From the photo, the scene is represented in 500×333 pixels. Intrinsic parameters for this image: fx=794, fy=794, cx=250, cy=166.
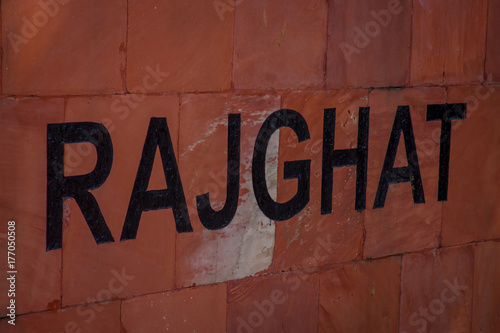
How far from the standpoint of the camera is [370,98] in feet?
20.0

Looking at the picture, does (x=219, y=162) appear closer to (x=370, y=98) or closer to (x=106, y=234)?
(x=106, y=234)

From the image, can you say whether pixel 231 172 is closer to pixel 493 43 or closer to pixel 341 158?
pixel 341 158

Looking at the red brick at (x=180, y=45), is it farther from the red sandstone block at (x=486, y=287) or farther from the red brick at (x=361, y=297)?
the red sandstone block at (x=486, y=287)

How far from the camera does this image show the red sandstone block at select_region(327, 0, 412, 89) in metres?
5.89

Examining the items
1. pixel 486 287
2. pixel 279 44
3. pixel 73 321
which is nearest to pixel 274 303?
pixel 73 321

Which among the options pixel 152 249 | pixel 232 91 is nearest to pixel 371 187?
pixel 232 91

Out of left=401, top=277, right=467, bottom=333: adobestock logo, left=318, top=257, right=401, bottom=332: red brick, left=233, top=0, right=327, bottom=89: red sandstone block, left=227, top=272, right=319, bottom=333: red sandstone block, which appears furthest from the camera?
left=401, top=277, right=467, bottom=333: adobestock logo

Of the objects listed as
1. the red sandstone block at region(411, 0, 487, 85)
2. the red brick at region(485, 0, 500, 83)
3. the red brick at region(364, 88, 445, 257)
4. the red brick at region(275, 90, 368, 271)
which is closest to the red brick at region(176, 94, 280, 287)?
the red brick at region(275, 90, 368, 271)

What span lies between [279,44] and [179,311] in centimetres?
200

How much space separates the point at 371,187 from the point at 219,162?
53.9 inches

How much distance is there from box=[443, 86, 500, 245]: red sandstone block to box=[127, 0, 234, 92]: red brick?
2119 mm

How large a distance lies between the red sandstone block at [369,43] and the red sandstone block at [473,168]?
0.64 metres

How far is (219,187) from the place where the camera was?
5555 millimetres

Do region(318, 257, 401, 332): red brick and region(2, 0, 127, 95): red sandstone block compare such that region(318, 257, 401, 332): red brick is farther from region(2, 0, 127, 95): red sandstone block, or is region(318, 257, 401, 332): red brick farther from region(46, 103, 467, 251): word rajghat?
region(2, 0, 127, 95): red sandstone block
